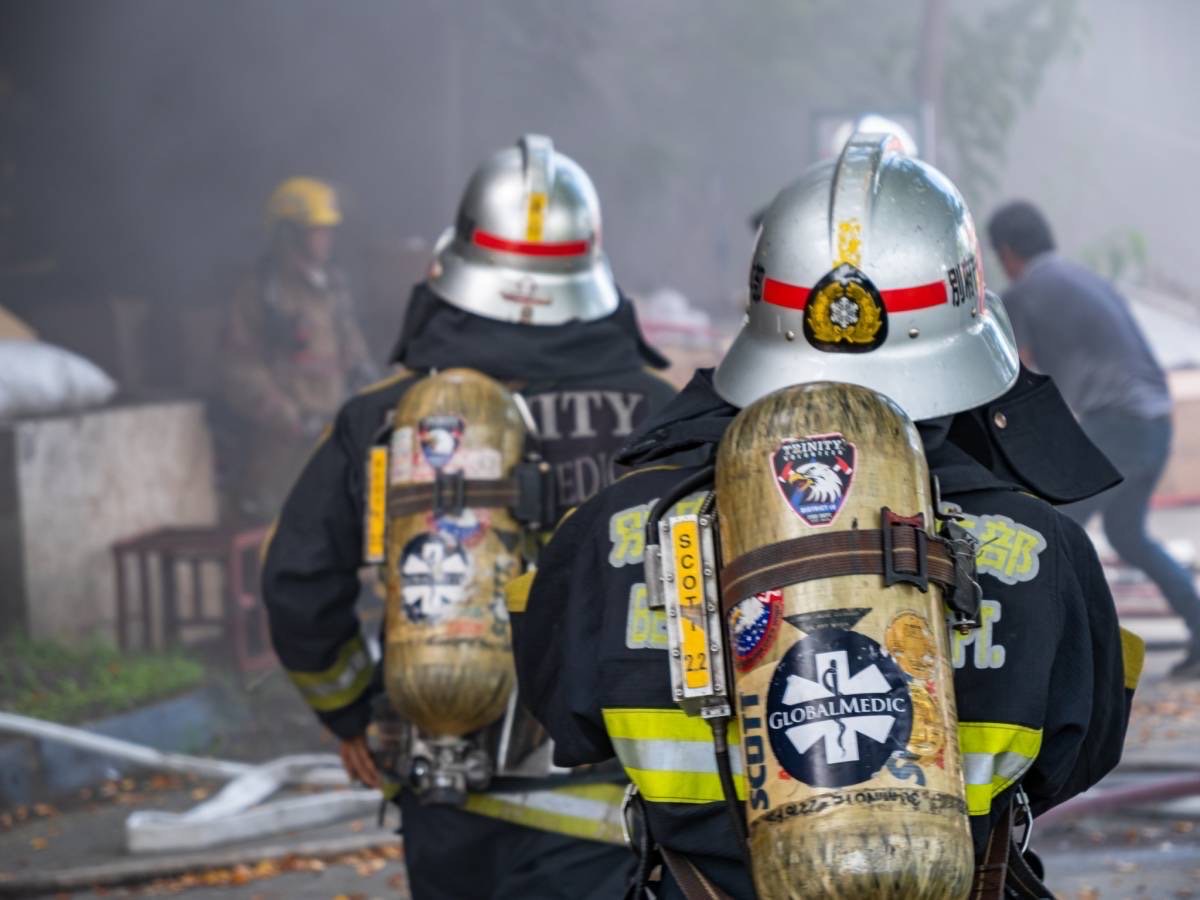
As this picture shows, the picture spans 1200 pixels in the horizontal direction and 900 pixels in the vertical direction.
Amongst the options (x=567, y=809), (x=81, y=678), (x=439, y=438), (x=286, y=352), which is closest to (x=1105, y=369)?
(x=286, y=352)

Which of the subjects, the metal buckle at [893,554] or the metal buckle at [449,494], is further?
the metal buckle at [449,494]

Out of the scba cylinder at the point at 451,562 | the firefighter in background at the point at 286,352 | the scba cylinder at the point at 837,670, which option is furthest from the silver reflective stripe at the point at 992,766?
the firefighter in background at the point at 286,352

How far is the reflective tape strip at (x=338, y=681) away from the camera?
3.53 m

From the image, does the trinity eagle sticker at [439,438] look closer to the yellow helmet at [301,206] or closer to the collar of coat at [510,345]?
the collar of coat at [510,345]

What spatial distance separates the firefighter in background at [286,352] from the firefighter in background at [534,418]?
5.32 metres

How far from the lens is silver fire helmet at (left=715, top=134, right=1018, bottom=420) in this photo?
207 cm

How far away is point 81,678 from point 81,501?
0.83 meters

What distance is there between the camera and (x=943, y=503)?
1.94 metres

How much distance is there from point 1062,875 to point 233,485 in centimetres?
504

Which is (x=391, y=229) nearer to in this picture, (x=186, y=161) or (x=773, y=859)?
(x=186, y=161)

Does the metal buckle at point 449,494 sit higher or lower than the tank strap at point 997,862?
higher

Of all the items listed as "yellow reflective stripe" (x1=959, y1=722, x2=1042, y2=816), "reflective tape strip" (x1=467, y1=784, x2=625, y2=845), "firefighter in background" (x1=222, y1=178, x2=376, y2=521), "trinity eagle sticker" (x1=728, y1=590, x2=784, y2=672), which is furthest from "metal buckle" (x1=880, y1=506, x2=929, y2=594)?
"firefighter in background" (x1=222, y1=178, x2=376, y2=521)

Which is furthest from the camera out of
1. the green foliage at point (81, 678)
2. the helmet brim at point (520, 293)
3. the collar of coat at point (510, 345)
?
the green foliage at point (81, 678)

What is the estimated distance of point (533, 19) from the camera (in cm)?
1151
